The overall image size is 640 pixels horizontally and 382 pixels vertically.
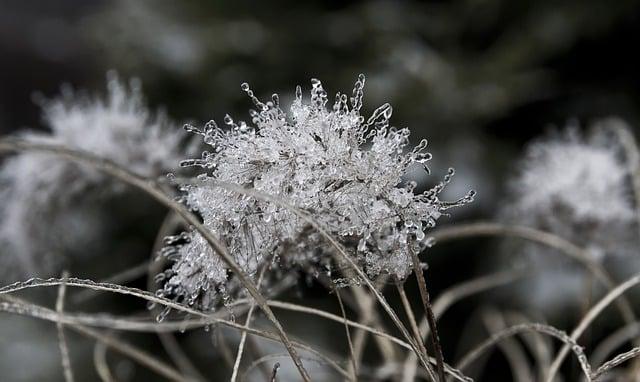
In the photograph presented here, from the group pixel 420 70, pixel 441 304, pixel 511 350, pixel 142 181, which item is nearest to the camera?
pixel 142 181

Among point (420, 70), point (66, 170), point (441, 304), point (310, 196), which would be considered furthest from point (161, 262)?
point (420, 70)

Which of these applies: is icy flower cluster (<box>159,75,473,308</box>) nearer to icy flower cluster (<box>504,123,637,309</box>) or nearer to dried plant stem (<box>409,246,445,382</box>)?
dried plant stem (<box>409,246,445,382</box>)

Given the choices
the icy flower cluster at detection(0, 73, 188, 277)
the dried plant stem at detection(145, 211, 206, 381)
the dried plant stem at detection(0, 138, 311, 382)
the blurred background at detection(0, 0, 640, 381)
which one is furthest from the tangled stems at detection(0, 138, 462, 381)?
the blurred background at detection(0, 0, 640, 381)

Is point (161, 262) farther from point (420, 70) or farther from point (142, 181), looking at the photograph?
point (420, 70)

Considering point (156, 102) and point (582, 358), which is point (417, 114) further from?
point (582, 358)

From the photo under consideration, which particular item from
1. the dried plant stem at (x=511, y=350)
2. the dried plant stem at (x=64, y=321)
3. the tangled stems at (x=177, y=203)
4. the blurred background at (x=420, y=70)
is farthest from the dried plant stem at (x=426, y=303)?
the blurred background at (x=420, y=70)
